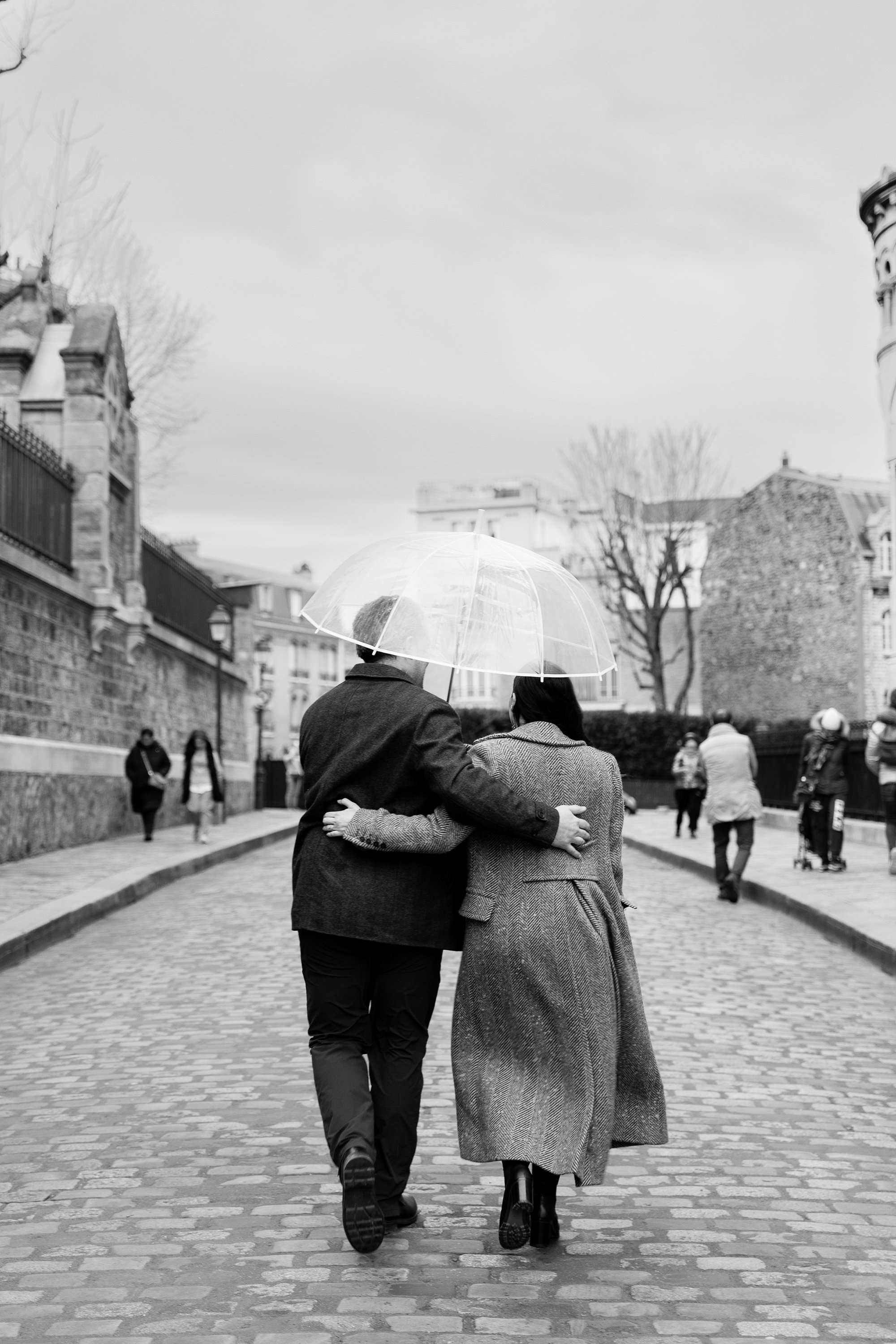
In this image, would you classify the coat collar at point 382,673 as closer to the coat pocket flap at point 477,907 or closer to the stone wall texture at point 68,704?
the coat pocket flap at point 477,907

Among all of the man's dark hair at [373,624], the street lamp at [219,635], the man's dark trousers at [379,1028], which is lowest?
the man's dark trousers at [379,1028]

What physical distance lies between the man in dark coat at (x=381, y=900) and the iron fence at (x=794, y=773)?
15526mm

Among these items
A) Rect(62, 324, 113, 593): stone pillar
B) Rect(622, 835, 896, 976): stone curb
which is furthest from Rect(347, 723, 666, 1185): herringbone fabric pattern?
Rect(62, 324, 113, 593): stone pillar

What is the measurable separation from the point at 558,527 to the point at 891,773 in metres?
77.4

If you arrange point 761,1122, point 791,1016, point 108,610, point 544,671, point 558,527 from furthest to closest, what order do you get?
1. point 558,527
2. point 108,610
3. point 791,1016
4. point 761,1122
5. point 544,671

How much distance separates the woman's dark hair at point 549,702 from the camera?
422 cm

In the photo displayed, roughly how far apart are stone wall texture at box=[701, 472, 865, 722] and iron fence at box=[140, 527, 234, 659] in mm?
24197

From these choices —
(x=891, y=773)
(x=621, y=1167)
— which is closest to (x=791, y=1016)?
(x=621, y=1167)

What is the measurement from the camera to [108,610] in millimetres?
19859

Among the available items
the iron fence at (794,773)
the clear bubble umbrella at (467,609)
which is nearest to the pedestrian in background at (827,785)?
the iron fence at (794,773)

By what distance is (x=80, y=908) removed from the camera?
11742 mm

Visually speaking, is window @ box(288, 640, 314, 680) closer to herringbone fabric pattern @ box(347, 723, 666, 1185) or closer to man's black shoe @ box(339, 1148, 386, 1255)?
herringbone fabric pattern @ box(347, 723, 666, 1185)

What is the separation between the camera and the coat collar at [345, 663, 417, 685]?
4281mm

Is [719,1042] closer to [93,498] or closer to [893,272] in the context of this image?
[93,498]
